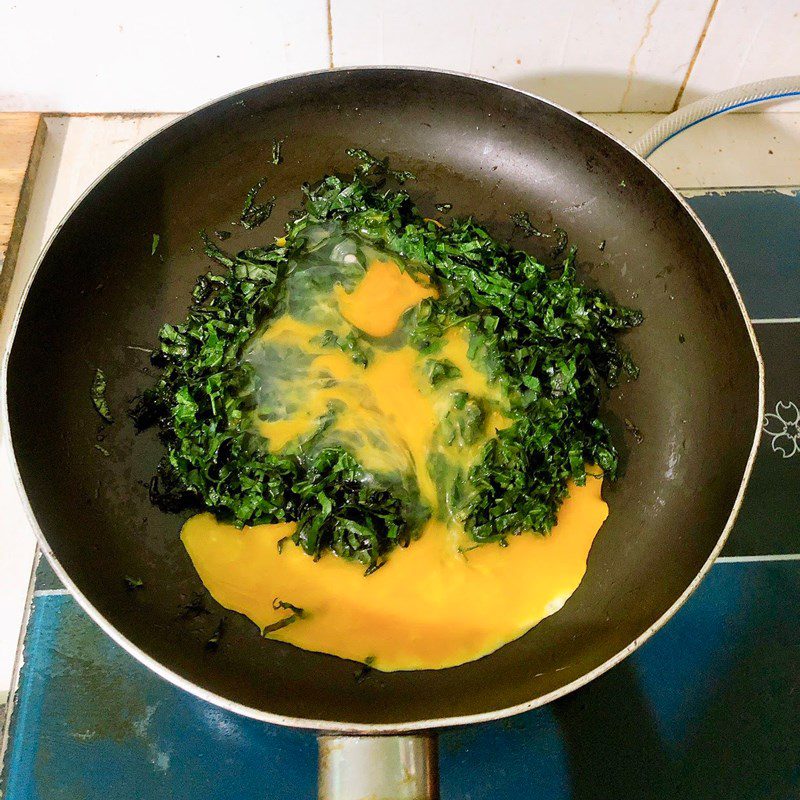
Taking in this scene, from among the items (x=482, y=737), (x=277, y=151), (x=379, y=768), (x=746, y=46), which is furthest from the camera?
(x=746, y=46)

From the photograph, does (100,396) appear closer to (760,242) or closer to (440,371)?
(440,371)

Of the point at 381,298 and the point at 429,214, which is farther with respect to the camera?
the point at 429,214

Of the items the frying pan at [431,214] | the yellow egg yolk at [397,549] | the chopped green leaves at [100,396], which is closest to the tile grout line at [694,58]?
the frying pan at [431,214]

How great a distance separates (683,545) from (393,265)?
2.23 ft

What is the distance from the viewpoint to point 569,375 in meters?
1.11

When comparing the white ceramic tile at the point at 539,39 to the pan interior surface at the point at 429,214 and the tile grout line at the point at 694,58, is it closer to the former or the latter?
the tile grout line at the point at 694,58

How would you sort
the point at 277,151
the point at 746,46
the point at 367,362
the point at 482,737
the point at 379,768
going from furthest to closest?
the point at 746,46, the point at 277,151, the point at 367,362, the point at 482,737, the point at 379,768

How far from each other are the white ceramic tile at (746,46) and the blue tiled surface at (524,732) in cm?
121

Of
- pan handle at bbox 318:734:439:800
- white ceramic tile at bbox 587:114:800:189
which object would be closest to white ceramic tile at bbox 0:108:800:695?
white ceramic tile at bbox 587:114:800:189

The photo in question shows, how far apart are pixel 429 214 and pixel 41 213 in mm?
868

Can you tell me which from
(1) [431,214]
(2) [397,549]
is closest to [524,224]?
(1) [431,214]

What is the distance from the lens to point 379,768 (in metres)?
0.72

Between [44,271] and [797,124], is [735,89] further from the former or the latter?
[44,271]

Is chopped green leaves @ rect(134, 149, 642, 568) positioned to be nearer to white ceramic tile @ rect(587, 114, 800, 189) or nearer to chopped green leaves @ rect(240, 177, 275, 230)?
chopped green leaves @ rect(240, 177, 275, 230)
